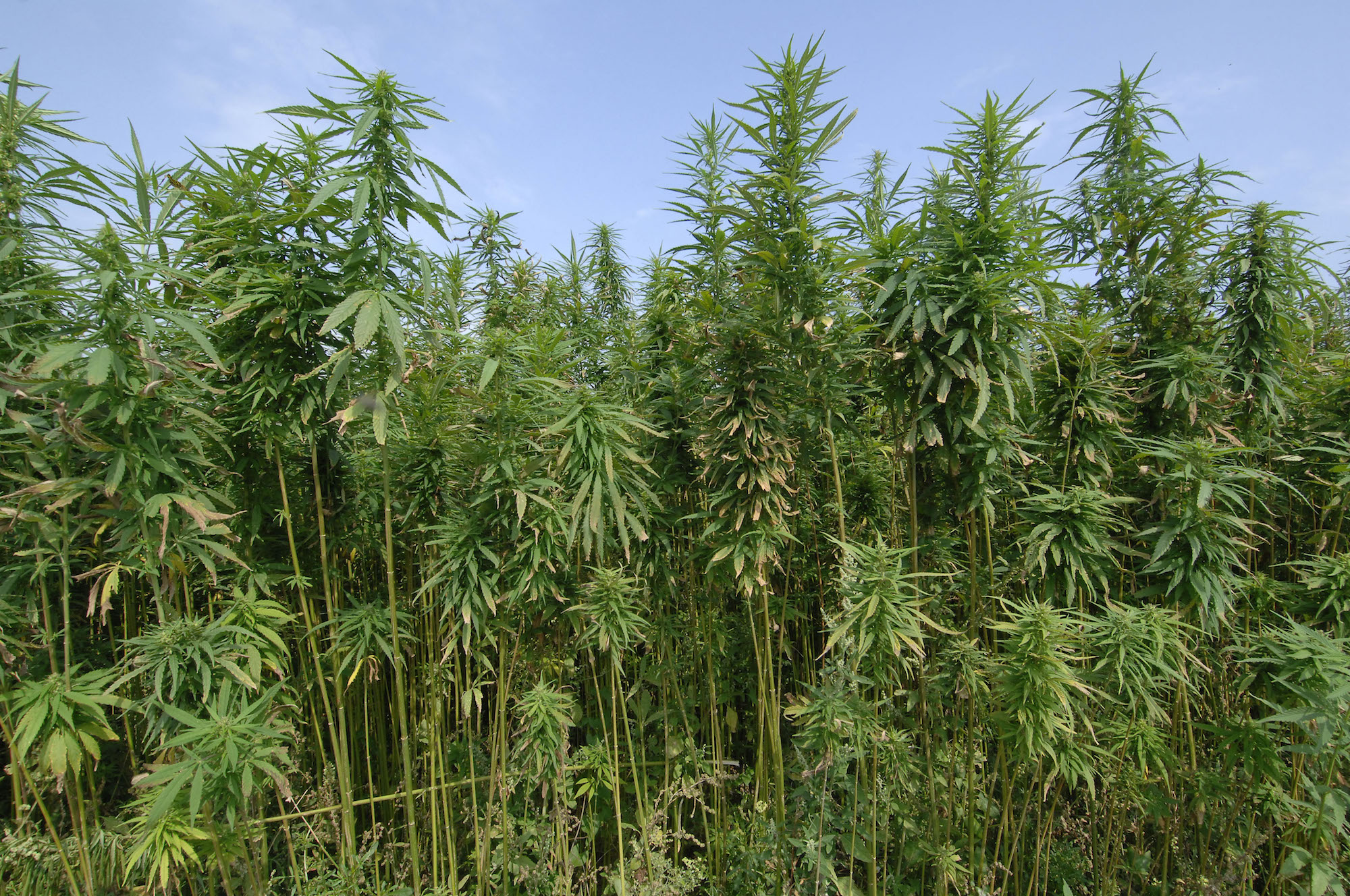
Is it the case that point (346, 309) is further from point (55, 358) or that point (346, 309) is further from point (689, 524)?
point (689, 524)

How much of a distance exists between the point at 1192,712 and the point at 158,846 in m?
3.62

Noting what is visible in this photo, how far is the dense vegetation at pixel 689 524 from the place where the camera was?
1.74 metres

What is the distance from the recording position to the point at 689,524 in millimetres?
2439

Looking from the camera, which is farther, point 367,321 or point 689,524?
point 689,524

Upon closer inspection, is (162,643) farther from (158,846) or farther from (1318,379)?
(1318,379)

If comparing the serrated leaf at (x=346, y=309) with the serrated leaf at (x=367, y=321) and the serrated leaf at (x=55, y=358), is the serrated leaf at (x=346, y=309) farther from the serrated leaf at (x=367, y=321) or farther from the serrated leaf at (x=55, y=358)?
the serrated leaf at (x=55, y=358)

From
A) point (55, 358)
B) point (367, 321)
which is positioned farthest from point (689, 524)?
point (55, 358)

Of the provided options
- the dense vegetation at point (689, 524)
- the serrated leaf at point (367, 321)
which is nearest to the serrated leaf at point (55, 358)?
the dense vegetation at point (689, 524)

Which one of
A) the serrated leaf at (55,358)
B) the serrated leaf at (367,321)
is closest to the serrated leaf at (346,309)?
the serrated leaf at (367,321)

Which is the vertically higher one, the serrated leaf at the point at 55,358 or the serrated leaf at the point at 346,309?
the serrated leaf at the point at 346,309

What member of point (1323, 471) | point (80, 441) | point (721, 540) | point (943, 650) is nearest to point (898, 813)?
point (943, 650)

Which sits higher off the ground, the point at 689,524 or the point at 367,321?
the point at 367,321

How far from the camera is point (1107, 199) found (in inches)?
92.4

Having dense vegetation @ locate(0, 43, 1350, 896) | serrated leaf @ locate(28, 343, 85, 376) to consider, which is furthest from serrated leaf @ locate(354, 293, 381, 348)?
serrated leaf @ locate(28, 343, 85, 376)
